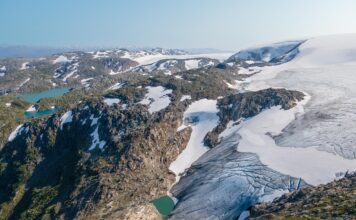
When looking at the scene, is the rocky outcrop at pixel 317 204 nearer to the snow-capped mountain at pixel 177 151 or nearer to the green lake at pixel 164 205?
the snow-capped mountain at pixel 177 151

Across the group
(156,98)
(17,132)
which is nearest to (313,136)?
(156,98)

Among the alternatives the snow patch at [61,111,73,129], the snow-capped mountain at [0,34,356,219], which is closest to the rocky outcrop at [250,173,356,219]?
the snow-capped mountain at [0,34,356,219]

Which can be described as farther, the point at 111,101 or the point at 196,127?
the point at 111,101

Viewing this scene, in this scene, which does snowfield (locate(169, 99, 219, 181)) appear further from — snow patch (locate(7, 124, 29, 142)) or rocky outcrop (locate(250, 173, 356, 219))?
snow patch (locate(7, 124, 29, 142))

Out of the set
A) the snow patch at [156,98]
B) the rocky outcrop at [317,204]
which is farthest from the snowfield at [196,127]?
the rocky outcrop at [317,204]

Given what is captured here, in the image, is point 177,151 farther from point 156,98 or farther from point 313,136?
point 313,136

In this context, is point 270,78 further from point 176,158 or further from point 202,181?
point 202,181
